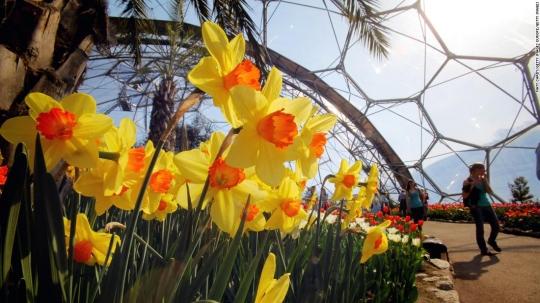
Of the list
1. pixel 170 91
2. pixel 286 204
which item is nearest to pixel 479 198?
pixel 286 204

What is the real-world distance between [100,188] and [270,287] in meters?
0.35

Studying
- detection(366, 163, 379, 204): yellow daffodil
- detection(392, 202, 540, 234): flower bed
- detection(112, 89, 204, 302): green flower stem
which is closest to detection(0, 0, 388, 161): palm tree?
detection(112, 89, 204, 302): green flower stem

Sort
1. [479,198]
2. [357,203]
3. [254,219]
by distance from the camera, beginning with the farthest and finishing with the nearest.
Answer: [479,198], [357,203], [254,219]

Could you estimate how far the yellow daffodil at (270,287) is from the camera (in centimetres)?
50

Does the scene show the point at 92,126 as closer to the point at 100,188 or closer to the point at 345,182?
the point at 100,188

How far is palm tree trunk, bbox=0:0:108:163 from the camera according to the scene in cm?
169

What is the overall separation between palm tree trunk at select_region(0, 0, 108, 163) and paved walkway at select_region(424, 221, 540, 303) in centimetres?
355

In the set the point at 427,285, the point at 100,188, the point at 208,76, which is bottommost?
the point at 427,285

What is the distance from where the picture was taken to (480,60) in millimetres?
15438

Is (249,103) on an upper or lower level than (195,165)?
upper

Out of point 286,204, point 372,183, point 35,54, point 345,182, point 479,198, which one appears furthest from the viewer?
point 479,198

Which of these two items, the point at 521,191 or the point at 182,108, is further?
the point at 521,191

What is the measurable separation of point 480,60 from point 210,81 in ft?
60.8

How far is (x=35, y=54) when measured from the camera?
1.81 metres
